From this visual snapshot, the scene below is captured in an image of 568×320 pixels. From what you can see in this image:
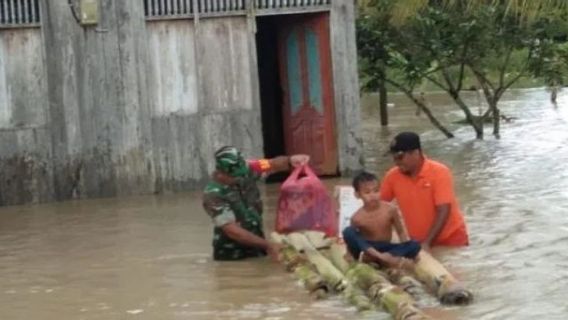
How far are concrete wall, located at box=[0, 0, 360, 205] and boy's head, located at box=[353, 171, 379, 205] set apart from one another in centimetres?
677

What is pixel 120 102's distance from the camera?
626 inches

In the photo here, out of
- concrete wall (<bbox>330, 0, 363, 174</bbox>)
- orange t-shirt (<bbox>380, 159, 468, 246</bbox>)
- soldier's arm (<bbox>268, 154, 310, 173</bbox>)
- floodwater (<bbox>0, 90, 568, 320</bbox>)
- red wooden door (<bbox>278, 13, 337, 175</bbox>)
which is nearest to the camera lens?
floodwater (<bbox>0, 90, 568, 320</bbox>)

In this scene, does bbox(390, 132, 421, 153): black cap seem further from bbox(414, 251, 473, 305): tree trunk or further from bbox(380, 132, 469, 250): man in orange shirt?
→ bbox(414, 251, 473, 305): tree trunk

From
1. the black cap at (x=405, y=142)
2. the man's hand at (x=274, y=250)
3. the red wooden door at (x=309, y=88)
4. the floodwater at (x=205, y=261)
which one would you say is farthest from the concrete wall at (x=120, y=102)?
the black cap at (x=405, y=142)

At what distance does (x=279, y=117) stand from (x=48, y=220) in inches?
216

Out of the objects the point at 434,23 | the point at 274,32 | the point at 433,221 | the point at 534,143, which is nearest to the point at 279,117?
the point at 274,32

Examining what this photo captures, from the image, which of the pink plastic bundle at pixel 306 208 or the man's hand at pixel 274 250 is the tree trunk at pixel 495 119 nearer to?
the pink plastic bundle at pixel 306 208

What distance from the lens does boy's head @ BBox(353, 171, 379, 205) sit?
949 centimetres

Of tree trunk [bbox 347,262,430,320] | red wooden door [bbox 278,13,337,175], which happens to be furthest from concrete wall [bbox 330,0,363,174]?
tree trunk [bbox 347,262,430,320]

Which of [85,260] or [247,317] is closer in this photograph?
[247,317]

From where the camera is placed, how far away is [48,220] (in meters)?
14.5

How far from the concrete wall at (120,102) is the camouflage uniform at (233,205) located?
5440 mm

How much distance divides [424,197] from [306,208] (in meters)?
1.07

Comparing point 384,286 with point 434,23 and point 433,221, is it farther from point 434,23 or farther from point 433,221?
point 434,23
